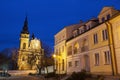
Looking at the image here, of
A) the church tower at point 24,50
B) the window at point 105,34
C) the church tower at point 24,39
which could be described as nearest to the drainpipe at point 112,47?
the window at point 105,34

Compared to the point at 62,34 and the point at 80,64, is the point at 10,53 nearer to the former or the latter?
the point at 62,34

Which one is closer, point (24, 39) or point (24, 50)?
point (24, 50)

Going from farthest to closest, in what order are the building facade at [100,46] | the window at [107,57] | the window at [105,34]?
the window at [105,34]
the window at [107,57]
the building facade at [100,46]

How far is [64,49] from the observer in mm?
40719

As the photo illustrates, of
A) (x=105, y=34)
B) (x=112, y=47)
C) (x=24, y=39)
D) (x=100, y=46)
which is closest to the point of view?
(x=112, y=47)

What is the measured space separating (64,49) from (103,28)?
17.1 metres

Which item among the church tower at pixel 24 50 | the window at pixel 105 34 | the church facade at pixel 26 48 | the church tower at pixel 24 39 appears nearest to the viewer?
the window at pixel 105 34

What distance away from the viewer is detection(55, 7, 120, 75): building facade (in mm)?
22597

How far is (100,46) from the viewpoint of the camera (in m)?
25.7

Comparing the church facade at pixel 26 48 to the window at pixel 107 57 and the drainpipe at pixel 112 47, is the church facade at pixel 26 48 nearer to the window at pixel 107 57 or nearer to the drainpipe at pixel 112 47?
the window at pixel 107 57

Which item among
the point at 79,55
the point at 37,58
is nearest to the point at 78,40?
the point at 79,55

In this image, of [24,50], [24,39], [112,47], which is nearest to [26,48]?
[24,50]

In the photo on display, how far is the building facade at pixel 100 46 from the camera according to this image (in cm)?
2260

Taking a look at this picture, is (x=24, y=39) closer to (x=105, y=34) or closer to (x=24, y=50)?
(x=24, y=50)
